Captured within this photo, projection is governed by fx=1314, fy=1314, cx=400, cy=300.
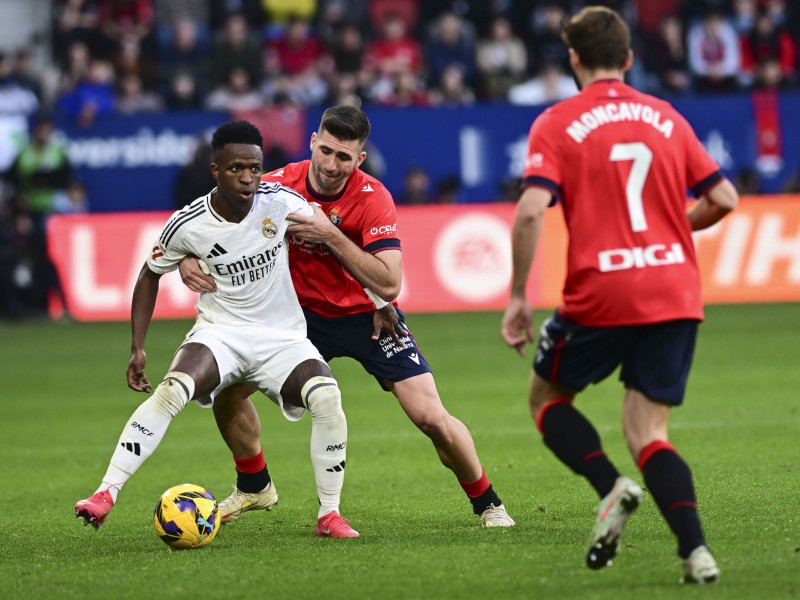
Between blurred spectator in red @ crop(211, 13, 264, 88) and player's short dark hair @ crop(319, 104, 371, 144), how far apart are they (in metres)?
13.7

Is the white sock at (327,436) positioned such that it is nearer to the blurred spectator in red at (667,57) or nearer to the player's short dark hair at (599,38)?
the player's short dark hair at (599,38)

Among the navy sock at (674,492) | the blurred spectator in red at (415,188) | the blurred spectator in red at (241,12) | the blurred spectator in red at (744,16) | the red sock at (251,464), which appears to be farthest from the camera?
the blurred spectator in red at (241,12)

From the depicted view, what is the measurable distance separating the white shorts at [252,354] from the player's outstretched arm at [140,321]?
0.22 metres

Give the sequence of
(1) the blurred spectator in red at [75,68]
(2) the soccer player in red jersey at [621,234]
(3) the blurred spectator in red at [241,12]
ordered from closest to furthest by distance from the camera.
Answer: (2) the soccer player in red jersey at [621,234]
(1) the blurred spectator in red at [75,68]
(3) the blurred spectator in red at [241,12]

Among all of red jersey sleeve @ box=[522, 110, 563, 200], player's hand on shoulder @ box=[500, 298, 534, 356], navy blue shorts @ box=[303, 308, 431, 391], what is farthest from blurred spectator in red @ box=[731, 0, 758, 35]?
player's hand on shoulder @ box=[500, 298, 534, 356]

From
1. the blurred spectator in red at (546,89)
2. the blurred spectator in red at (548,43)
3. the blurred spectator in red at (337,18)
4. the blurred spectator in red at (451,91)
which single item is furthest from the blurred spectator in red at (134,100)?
the blurred spectator in red at (548,43)

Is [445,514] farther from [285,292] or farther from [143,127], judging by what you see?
[143,127]

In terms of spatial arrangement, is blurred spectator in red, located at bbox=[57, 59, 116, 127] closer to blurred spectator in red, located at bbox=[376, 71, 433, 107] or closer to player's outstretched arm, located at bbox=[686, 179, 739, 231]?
blurred spectator in red, located at bbox=[376, 71, 433, 107]

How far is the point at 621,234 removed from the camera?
479 centimetres

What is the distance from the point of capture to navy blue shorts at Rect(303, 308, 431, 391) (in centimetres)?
628

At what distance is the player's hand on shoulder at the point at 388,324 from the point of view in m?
6.28

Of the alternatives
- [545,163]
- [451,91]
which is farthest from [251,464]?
[451,91]

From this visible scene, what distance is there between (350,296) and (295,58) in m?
14.4

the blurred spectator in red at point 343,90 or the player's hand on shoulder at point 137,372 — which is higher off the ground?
the player's hand on shoulder at point 137,372
